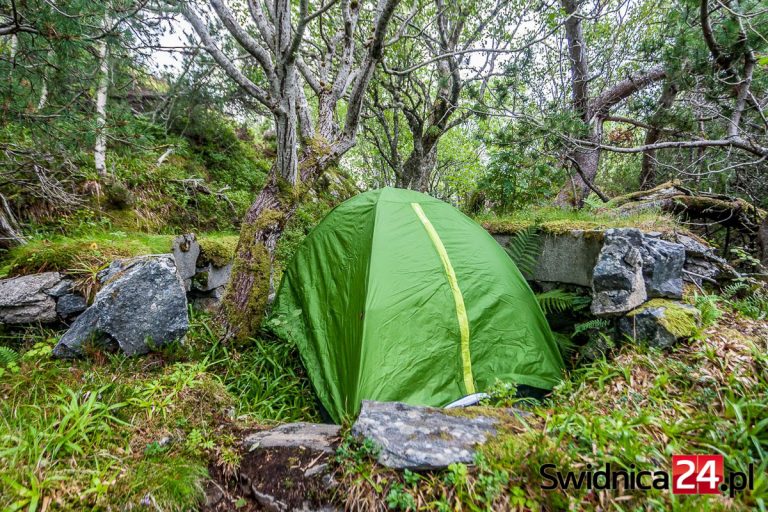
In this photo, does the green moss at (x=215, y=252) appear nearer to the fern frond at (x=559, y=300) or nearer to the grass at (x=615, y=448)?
the grass at (x=615, y=448)

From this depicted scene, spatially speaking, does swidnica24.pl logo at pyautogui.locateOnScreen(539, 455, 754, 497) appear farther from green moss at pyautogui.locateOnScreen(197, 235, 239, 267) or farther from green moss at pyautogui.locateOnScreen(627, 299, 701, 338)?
green moss at pyautogui.locateOnScreen(197, 235, 239, 267)

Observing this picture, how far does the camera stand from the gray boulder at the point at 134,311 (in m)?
2.46

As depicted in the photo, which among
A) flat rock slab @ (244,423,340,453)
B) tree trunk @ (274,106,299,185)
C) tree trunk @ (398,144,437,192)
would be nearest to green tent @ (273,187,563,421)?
flat rock slab @ (244,423,340,453)

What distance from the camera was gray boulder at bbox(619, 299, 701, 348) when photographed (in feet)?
7.18

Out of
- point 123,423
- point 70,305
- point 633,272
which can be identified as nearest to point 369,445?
point 123,423

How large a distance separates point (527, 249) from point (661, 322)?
1747mm

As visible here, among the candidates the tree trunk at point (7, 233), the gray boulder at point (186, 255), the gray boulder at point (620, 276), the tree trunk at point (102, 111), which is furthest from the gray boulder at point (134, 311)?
the gray boulder at point (620, 276)

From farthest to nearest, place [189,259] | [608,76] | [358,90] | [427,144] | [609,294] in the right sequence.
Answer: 1. [427,144]
2. [608,76]
3. [189,259]
4. [358,90]
5. [609,294]

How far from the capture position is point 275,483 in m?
1.66

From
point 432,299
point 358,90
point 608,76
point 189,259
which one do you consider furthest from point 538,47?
point 189,259

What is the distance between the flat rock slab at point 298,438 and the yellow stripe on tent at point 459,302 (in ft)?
3.52

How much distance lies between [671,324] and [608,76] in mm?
4721

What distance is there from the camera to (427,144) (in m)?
7.32

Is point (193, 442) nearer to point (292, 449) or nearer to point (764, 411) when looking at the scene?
point (292, 449)
